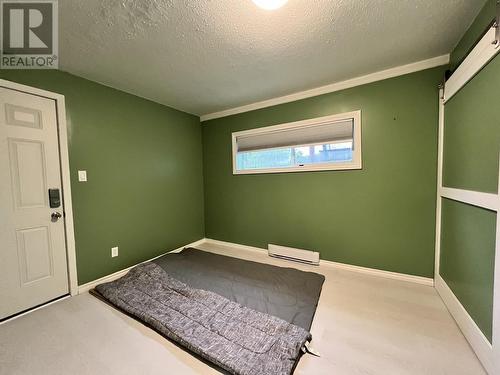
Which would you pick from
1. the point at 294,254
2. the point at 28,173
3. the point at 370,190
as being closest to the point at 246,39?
the point at 370,190

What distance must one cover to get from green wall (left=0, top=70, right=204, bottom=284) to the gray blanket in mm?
593

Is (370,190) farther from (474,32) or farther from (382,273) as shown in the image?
(474,32)

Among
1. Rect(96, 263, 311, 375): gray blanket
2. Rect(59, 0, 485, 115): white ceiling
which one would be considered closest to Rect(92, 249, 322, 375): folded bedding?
Rect(96, 263, 311, 375): gray blanket

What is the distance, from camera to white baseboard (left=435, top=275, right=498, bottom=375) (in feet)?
3.98

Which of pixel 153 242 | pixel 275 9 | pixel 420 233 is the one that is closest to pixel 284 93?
pixel 275 9

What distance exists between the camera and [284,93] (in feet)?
9.29

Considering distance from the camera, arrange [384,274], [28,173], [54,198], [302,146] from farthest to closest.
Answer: [302,146]
[384,274]
[54,198]
[28,173]

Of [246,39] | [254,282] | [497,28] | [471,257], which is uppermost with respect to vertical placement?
[246,39]

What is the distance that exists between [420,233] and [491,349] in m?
1.22

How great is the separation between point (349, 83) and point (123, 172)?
3058 mm

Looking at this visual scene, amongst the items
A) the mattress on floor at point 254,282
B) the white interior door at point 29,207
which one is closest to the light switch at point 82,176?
the white interior door at point 29,207

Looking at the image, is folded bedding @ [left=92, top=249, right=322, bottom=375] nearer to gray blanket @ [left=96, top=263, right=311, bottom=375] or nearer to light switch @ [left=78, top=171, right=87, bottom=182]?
gray blanket @ [left=96, top=263, right=311, bottom=375]

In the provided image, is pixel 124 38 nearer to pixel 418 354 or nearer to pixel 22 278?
pixel 22 278

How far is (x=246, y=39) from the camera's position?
170 cm
